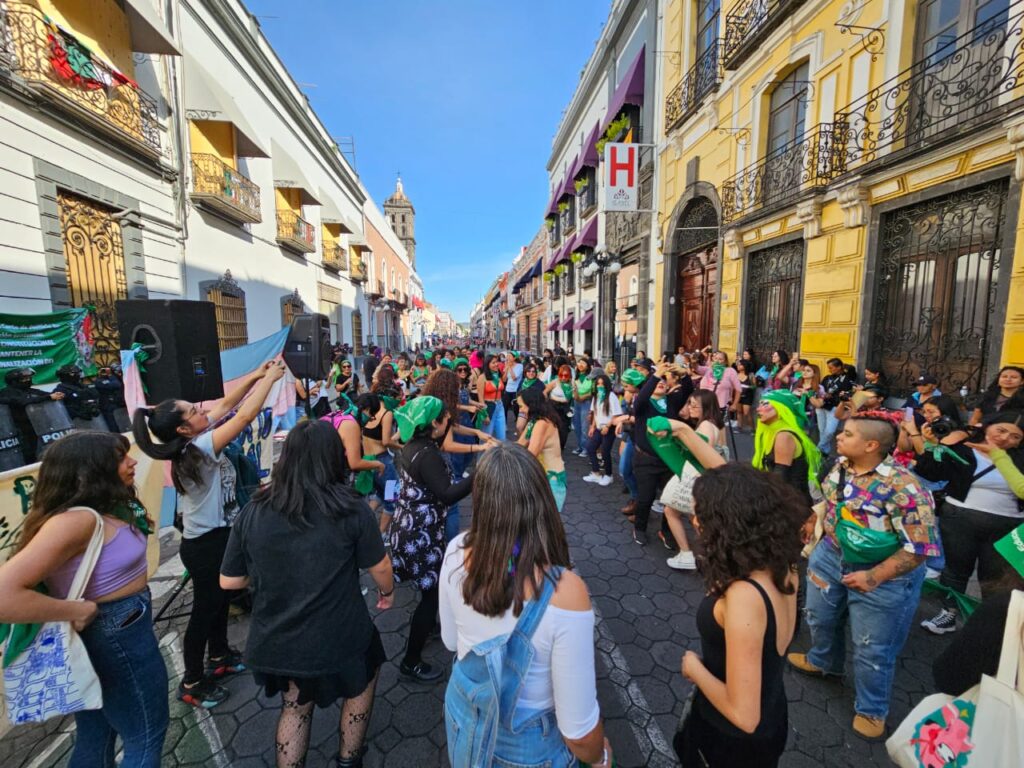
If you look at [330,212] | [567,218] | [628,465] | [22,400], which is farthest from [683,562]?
[567,218]

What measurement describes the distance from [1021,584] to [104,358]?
10.6 metres

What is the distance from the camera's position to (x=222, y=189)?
10492 mm

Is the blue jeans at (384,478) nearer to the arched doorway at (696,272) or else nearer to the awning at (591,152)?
the arched doorway at (696,272)

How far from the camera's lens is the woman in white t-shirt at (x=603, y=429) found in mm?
6328

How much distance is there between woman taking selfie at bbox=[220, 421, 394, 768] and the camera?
1782mm

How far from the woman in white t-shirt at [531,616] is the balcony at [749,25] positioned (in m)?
10.8

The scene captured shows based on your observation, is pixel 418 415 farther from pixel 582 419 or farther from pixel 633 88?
pixel 633 88

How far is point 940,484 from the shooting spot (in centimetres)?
365

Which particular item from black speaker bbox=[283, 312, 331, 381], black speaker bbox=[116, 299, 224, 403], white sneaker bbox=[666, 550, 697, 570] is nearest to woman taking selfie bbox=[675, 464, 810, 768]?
white sneaker bbox=[666, 550, 697, 570]

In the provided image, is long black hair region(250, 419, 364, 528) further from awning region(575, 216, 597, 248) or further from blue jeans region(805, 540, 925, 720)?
awning region(575, 216, 597, 248)

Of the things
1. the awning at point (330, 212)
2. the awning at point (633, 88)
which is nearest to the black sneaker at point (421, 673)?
the awning at point (633, 88)

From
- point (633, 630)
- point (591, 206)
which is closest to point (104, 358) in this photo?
point (633, 630)

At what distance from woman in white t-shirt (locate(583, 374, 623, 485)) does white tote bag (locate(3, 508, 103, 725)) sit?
5.26 metres

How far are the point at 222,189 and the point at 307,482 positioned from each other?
11772 mm
